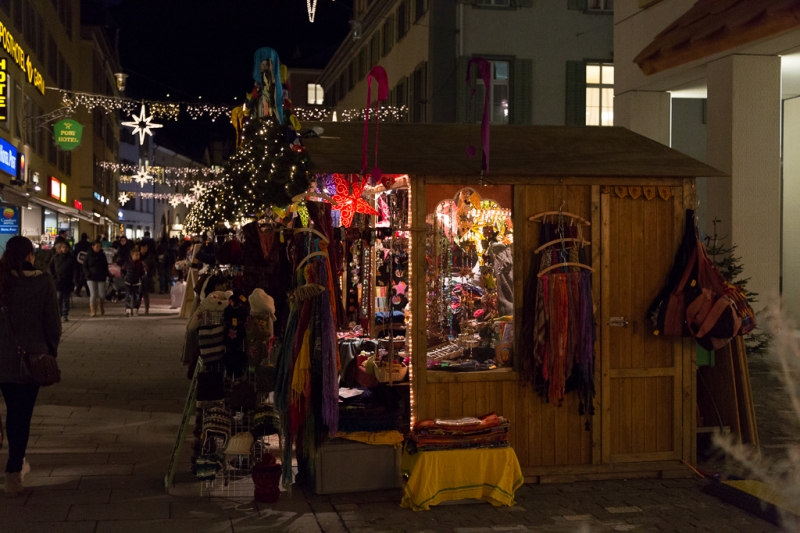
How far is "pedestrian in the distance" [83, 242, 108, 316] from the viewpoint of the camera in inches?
780

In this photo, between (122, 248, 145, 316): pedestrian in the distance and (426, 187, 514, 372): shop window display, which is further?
(122, 248, 145, 316): pedestrian in the distance

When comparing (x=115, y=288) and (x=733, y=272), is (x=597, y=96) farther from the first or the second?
(x=733, y=272)

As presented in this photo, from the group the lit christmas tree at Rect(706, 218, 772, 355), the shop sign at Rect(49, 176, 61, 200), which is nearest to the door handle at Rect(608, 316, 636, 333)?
the lit christmas tree at Rect(706, 218, 772, 355)

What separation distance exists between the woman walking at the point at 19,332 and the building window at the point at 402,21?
23.0 meters

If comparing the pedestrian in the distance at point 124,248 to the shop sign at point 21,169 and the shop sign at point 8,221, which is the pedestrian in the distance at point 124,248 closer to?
the shop sign at point 8,221

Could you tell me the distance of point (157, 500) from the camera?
21.4 feet

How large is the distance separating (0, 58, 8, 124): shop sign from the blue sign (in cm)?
98

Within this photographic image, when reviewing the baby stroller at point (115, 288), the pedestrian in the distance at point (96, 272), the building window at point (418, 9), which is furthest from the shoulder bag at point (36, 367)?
the building window at point (418, 9)

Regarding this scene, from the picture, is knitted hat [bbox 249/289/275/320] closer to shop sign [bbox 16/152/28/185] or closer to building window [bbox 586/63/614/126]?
building window [bbox 586/63/614/126]

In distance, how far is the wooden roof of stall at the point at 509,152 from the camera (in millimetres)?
7039

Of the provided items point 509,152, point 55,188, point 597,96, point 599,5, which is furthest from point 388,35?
point 509,152

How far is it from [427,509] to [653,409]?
85.7 inches

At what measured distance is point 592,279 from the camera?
7.32 meters

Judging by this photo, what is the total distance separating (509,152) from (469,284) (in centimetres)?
120
